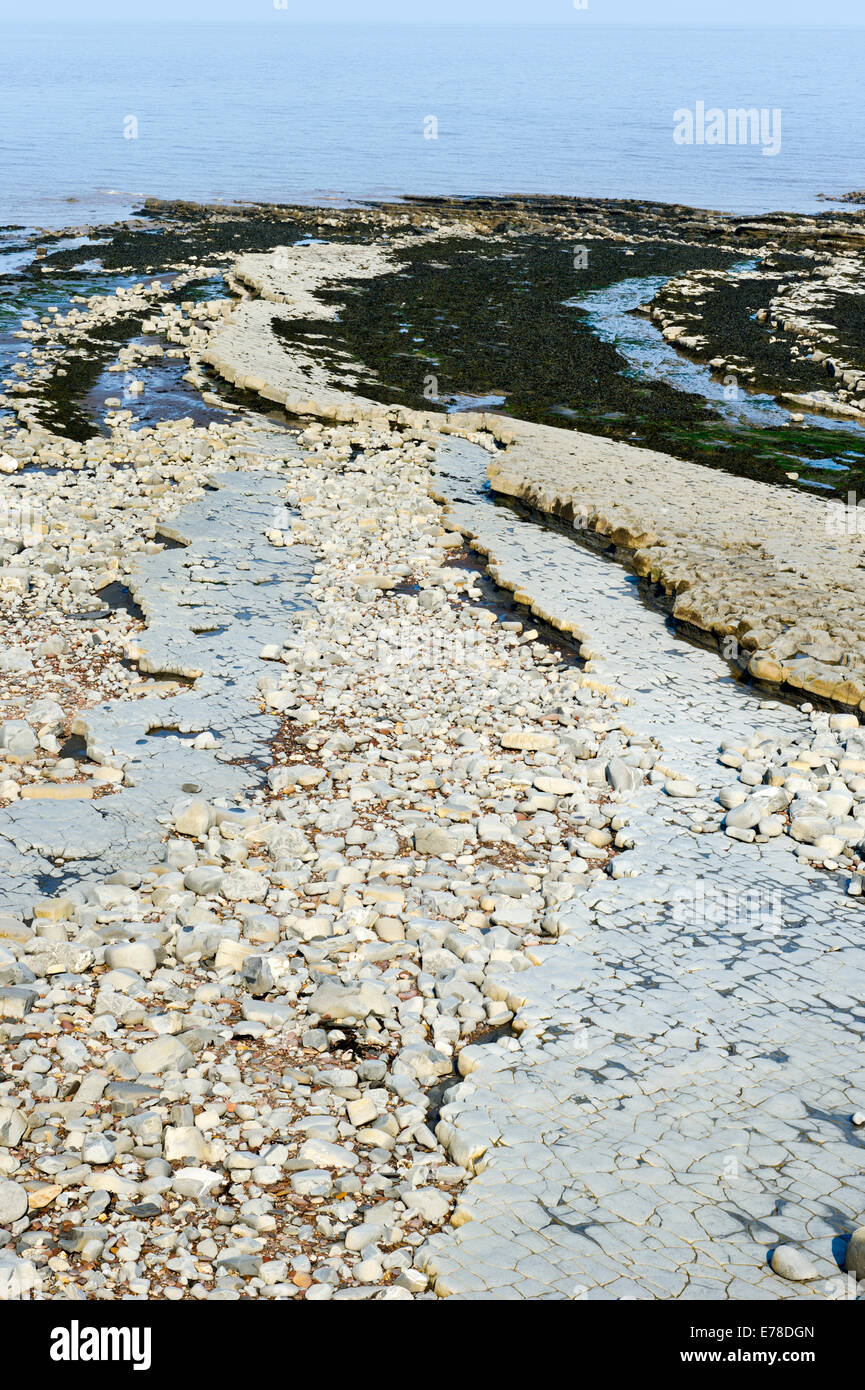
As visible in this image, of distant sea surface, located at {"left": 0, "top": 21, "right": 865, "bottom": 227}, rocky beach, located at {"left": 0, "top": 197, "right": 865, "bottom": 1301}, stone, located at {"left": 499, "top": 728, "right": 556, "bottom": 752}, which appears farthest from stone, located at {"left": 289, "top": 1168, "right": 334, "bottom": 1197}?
distant sea surface, located at {"left": 0, "top": 21, "right": 865, "bottom": 227}

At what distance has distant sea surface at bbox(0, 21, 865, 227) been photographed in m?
61.1

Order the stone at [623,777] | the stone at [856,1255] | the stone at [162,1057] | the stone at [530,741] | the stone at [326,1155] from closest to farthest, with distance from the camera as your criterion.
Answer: the stone at [856,1255], the stone at [326,1155], the stone at [162,1057], the stone at [623,777], the stone at [530,741]

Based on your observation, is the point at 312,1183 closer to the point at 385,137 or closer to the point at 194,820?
the point at 194,820

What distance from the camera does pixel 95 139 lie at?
77500 millimetres

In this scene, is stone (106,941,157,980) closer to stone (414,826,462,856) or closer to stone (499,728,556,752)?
stone (414,826,462,856)

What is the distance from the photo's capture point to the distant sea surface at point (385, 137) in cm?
6109

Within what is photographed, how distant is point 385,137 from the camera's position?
83875mm

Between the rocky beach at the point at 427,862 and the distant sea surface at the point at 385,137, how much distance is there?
39.2m

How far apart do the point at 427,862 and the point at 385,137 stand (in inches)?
3439

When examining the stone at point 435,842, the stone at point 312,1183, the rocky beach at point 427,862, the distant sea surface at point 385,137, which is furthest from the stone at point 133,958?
the distant sea surface at point 385,137

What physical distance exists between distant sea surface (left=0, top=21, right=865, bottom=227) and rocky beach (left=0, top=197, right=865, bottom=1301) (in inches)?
1544

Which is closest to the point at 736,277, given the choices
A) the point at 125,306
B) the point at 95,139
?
the point at 125,306

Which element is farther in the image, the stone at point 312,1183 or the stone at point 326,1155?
the stone at point 326,1155

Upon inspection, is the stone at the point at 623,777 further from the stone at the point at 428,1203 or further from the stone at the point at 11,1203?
the stone at the point at 11,1203
